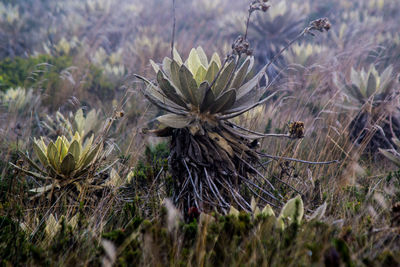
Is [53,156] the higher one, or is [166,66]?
[166,66]

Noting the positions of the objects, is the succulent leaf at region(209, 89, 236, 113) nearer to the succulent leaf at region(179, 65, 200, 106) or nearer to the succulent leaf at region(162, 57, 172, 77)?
the succulent leaf at region(179, 65, 200, 106)

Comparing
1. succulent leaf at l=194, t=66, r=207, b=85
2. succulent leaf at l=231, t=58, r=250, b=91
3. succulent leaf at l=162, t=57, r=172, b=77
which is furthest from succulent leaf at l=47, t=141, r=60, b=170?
succulent leaf at l=231, t=58, r=250, b=91

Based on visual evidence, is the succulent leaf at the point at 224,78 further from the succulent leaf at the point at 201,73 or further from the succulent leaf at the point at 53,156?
the succulent leaf at the point at 53,156

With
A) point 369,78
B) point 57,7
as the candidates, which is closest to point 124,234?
point 369,78

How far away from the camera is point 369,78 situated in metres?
3.42

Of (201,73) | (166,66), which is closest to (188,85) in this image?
(201,73)

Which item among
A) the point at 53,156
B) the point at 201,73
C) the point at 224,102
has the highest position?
the point at 201,73

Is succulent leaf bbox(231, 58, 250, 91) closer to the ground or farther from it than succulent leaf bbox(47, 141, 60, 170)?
farther from it

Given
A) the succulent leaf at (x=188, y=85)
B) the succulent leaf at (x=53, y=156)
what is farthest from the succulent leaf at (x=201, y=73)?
the succulent leaf at (x=53, y=156)

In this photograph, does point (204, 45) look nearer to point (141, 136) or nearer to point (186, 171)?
point (141, 136)

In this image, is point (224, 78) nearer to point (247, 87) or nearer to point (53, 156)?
point (247, 87)

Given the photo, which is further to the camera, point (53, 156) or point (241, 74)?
point (53, 156)

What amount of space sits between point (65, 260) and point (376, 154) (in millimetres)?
2859

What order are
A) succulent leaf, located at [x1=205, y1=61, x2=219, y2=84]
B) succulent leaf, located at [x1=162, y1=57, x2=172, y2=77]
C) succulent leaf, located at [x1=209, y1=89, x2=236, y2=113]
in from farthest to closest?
succulent leaf, located at [x1=162, y1=57, x2=172, y2=77]
succulent leaf, located at [x1=205, y1=61, x2=219, y2=84]
succulent leaf, located at [x1=209, y1=89, x2=236, y2=113]
